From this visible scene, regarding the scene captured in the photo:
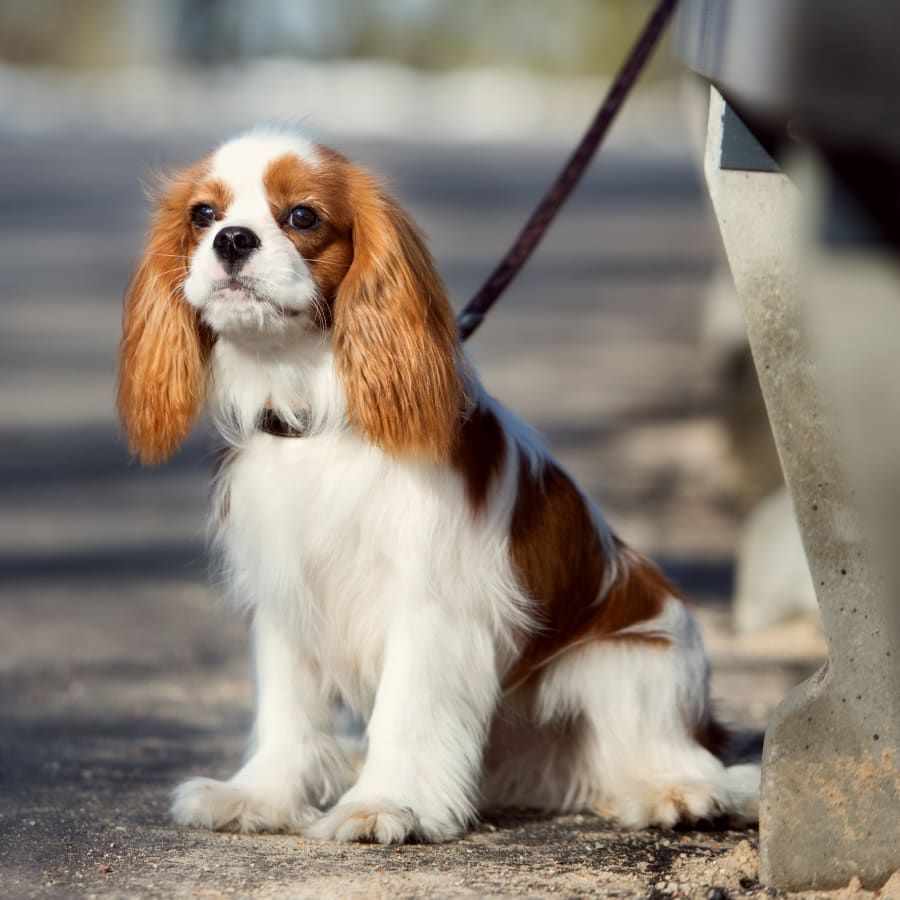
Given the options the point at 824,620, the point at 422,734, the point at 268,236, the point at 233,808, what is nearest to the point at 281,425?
the point at 268,236

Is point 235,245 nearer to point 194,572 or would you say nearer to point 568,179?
point 568,179

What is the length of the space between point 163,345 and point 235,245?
0.40m

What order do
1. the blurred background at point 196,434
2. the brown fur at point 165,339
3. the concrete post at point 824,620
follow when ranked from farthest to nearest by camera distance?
the blurred background at point 196,434 → the brown fur at point 165,339 → the concrete post at point 824,620

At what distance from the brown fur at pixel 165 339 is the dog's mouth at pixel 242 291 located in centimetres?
→ 24

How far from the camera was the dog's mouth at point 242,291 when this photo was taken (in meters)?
3.72

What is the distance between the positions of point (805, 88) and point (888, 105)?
150mm

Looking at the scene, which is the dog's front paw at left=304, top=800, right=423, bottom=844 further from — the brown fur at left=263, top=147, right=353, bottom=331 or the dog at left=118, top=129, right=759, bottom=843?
the brown fur at left=263, top=147, right=353, bottom=331

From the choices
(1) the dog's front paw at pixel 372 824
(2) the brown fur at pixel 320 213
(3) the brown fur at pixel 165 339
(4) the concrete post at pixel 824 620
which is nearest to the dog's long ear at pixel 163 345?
(3) the brown fur at pixel 165 339

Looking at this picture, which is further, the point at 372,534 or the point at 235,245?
the point at 372,534

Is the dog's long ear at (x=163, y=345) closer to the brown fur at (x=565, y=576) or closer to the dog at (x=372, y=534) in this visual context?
the dog at (x=372, y=534)

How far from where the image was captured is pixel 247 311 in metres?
3.74

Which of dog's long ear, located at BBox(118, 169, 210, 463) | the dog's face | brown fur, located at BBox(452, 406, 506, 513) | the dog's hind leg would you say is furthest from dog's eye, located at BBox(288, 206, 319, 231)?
the dog's hind leg

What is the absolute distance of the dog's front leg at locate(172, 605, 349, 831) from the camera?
391 cm

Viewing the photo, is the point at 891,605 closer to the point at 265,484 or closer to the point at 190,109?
the point at 265,484
